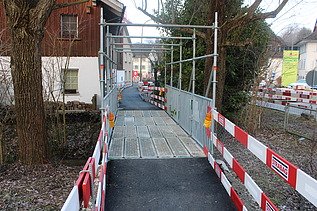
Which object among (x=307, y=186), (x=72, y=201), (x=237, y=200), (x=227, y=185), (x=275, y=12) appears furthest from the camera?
(x=275, y=12)

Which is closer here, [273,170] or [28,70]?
[273,170]

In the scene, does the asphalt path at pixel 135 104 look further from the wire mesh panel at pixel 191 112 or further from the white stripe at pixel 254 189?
the white stripe at pixel 254 189

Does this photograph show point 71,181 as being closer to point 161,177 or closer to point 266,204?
point 161,177

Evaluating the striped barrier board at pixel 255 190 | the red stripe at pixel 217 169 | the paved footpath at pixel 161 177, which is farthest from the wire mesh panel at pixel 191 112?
the striped barrier board at pixel 255 190

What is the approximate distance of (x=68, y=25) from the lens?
1541 cm

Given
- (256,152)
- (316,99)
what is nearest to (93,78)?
(316,99)

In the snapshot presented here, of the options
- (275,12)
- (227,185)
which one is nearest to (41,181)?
(227,185)

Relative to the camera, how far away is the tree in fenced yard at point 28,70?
6.16 m

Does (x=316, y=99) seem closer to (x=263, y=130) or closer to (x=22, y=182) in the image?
(x=263, y=130)

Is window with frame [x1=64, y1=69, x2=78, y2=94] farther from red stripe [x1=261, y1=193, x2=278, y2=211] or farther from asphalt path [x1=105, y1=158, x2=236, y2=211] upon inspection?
red stripe [x1=261, y1=193, x2=278, y2=211]

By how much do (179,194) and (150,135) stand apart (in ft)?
11.0

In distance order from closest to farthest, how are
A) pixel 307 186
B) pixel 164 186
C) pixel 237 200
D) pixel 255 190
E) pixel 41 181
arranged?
pixel 307 186 → pixel 255 190 → pixel 237 200 → pixel 164 186 → pixel 41 181

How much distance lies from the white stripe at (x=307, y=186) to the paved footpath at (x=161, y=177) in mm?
2103

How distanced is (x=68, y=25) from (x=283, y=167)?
48.1 ft
